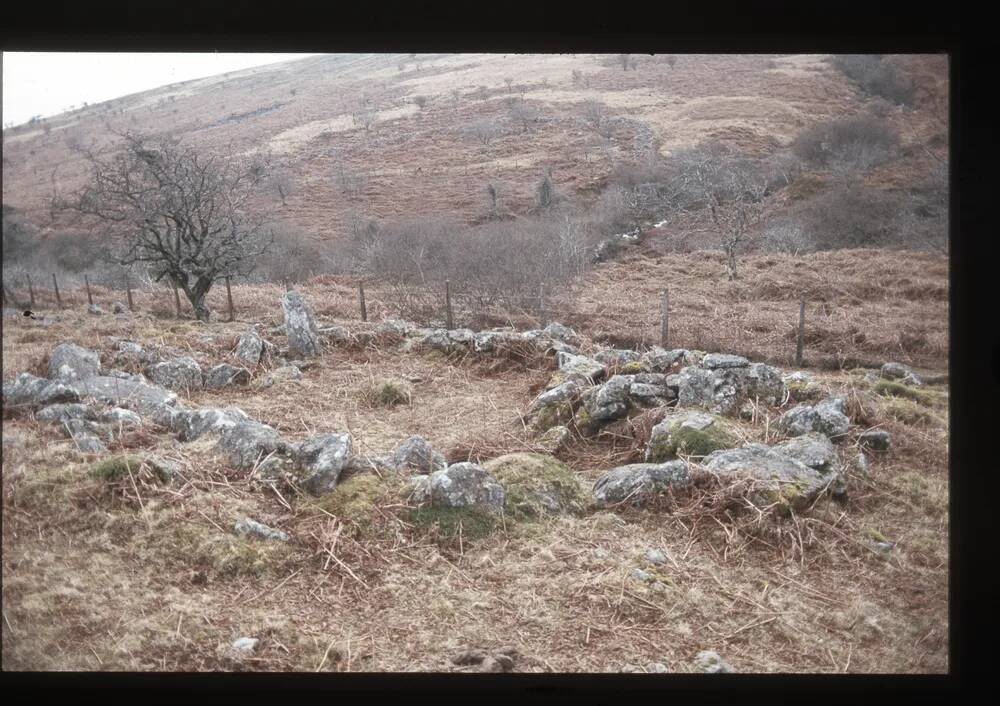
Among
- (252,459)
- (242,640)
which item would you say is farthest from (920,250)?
(242,640)

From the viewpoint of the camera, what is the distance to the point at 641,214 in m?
9.46

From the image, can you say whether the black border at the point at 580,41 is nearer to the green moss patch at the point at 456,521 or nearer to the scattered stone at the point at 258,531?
the scattered stone at the point at 258,531

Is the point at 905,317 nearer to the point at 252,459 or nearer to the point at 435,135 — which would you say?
the point at 252,459

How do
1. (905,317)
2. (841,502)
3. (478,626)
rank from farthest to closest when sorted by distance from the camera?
(905,317)
(841,502)
(478,626)

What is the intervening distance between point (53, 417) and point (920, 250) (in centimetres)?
929

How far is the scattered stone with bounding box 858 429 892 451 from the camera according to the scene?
154 inches

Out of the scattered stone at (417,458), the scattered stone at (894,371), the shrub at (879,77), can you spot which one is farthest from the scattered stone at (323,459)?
the shrub at (879,77)

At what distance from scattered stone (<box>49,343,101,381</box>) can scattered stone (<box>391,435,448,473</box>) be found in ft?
7.65

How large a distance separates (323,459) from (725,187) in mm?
8079

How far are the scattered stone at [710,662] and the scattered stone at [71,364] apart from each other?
4.06 meters

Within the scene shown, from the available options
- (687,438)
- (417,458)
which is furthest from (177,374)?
(687,438)

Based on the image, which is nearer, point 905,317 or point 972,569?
point 972,569

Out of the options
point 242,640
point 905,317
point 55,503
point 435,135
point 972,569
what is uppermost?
point 435,135

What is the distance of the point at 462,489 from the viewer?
10.4 feet
